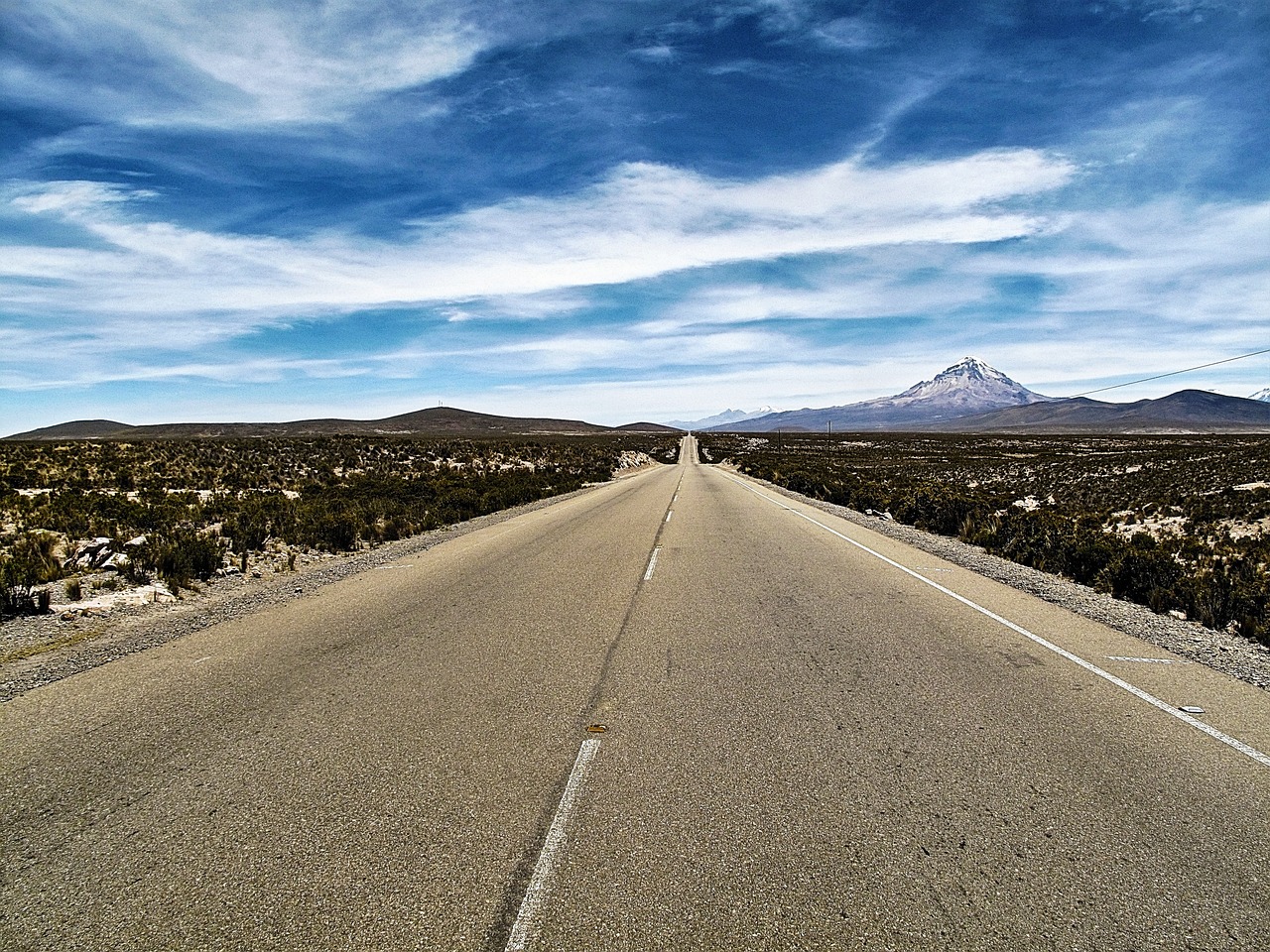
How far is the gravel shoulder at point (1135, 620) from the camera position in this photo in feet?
22.0

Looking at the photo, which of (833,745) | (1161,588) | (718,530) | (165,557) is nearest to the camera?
(833,745)

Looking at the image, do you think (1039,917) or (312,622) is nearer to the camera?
(1039,917)

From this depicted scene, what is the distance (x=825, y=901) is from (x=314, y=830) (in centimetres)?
265

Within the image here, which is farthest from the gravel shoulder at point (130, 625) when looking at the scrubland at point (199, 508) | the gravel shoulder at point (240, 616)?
the scrubland at point (199, 508)

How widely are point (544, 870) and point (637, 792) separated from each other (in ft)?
2.78

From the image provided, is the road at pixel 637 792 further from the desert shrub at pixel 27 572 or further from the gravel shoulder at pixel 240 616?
the desert shrub at pixel 27 572

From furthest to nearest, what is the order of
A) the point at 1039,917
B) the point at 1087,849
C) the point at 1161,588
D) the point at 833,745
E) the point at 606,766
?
1. the point at 1161,588
2. the point at 833,745
3. the point at 606,766
4. the point at 1087,849
5. the point at 1039,917

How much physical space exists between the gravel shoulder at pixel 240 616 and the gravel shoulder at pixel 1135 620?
1 centimetres

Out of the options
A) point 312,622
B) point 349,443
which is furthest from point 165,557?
point 349,443

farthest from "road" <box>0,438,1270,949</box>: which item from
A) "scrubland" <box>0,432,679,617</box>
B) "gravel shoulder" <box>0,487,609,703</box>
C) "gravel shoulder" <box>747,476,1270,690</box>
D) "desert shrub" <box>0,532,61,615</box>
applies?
"scrubland" <box>0,432,679,617</box>

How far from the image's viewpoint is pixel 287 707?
5.25 metres

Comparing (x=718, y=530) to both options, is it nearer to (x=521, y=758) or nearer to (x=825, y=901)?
(x=521, y=758)

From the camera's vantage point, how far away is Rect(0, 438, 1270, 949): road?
2857 mm

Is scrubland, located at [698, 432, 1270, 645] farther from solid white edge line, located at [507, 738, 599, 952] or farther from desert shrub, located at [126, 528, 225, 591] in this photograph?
desert shrub, located at [126, 528, 225, 591]
